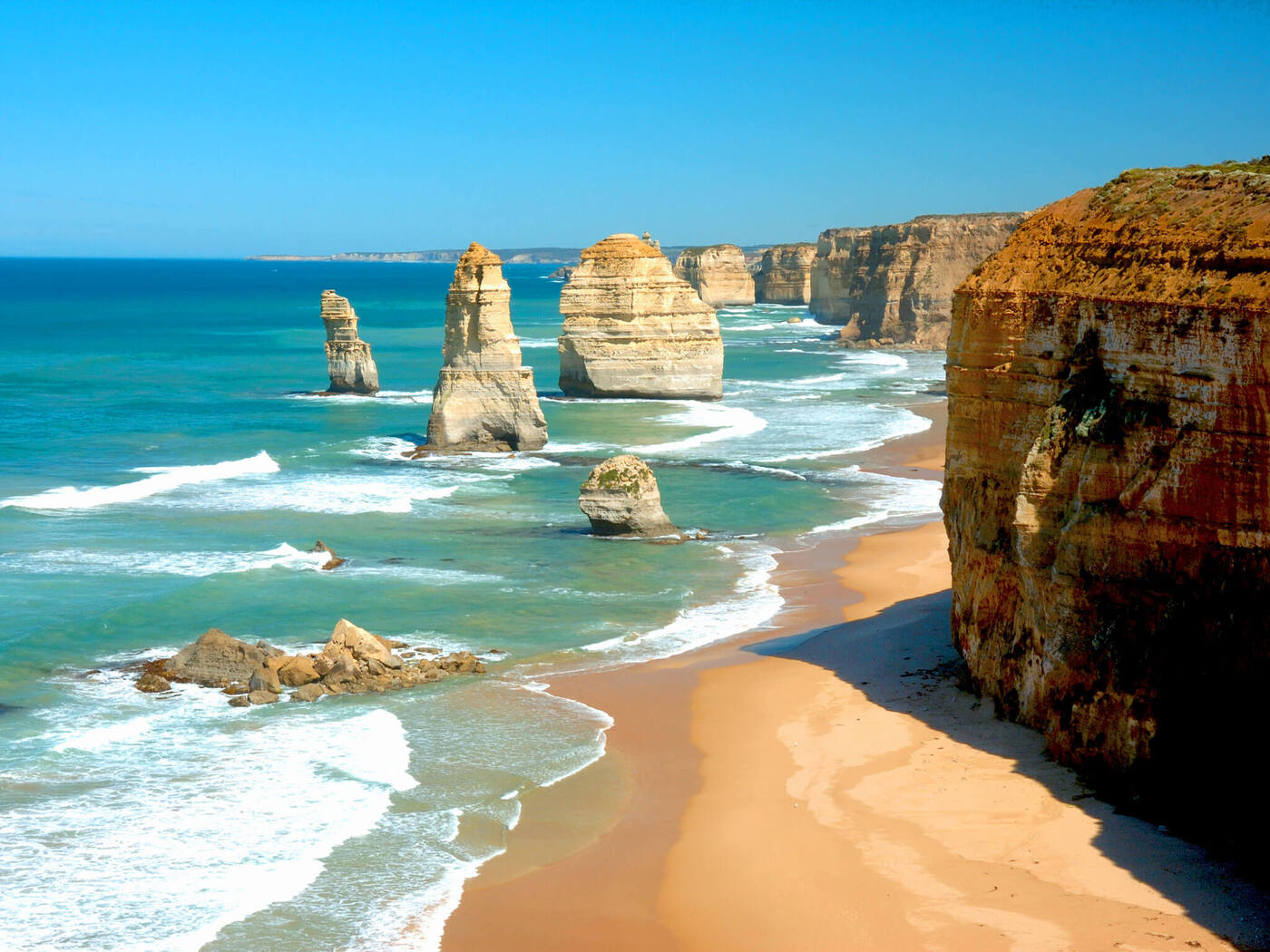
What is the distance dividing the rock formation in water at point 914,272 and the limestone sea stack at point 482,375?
4707 centimetres

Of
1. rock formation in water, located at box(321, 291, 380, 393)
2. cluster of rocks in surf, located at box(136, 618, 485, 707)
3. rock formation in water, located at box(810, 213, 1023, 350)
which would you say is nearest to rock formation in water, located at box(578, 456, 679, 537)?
cluster of rocks in surf, located at box(136, 618, 485, 707)

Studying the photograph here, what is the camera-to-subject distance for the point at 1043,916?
1076cm

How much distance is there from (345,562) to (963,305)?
48.9 feet

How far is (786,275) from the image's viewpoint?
145 meters

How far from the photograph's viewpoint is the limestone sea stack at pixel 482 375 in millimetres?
40406

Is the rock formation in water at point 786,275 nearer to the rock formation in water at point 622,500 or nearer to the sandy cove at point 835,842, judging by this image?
the rock formation in water at point 622,500

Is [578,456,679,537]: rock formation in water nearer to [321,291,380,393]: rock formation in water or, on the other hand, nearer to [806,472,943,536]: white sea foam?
[806,472,943,536]: white sea foam

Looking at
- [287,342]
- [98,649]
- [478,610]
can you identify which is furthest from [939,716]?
[287,342]

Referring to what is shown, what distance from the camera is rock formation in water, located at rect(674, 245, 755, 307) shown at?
135 meters

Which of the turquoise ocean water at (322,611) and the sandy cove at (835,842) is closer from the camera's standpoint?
the sandy cove at (835,842)

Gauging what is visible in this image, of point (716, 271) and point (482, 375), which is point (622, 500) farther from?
point (716, 271)

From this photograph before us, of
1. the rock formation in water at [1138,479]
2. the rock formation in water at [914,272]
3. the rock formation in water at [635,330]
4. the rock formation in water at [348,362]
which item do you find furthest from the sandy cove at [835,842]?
the rock formation in water at [914,272]

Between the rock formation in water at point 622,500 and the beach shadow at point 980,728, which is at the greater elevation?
the rock formation in water at point 622,500

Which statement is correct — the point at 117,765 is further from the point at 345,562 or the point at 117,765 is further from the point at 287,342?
the point at 287,342
